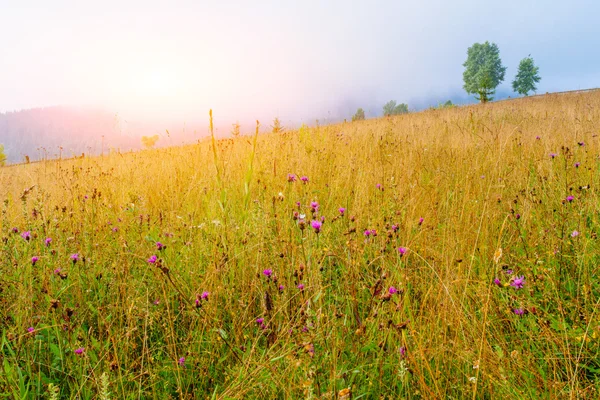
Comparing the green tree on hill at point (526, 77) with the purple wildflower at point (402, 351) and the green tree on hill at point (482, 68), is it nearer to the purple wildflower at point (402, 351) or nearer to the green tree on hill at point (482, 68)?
the green tree on hill at point (482, 68)

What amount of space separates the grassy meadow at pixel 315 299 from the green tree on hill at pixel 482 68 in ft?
144

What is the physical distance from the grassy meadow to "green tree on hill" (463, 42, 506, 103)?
144ft

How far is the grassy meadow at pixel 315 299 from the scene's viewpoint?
1104 mm

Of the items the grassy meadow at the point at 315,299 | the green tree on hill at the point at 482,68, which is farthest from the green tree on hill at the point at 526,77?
the grassy meadow at the point at 315,299

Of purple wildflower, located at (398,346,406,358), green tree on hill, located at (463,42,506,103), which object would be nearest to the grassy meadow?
purple wildflower, located at (398,346,406,358)

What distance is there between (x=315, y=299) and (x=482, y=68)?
4823 cm

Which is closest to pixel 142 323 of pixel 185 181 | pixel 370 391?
pixel 370 391

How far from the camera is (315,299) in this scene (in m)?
1.11

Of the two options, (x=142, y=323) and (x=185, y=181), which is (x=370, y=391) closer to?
(x=142, y=323)

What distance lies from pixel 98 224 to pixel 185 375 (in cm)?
167

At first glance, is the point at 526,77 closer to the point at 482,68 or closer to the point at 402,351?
the point at 482,68

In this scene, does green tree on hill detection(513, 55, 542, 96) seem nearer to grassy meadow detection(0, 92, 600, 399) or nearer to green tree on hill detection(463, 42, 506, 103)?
green tree on hill detection(463, 42, 506, 103)

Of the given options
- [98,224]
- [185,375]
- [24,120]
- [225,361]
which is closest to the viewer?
[185,375]

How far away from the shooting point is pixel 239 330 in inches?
51.8
